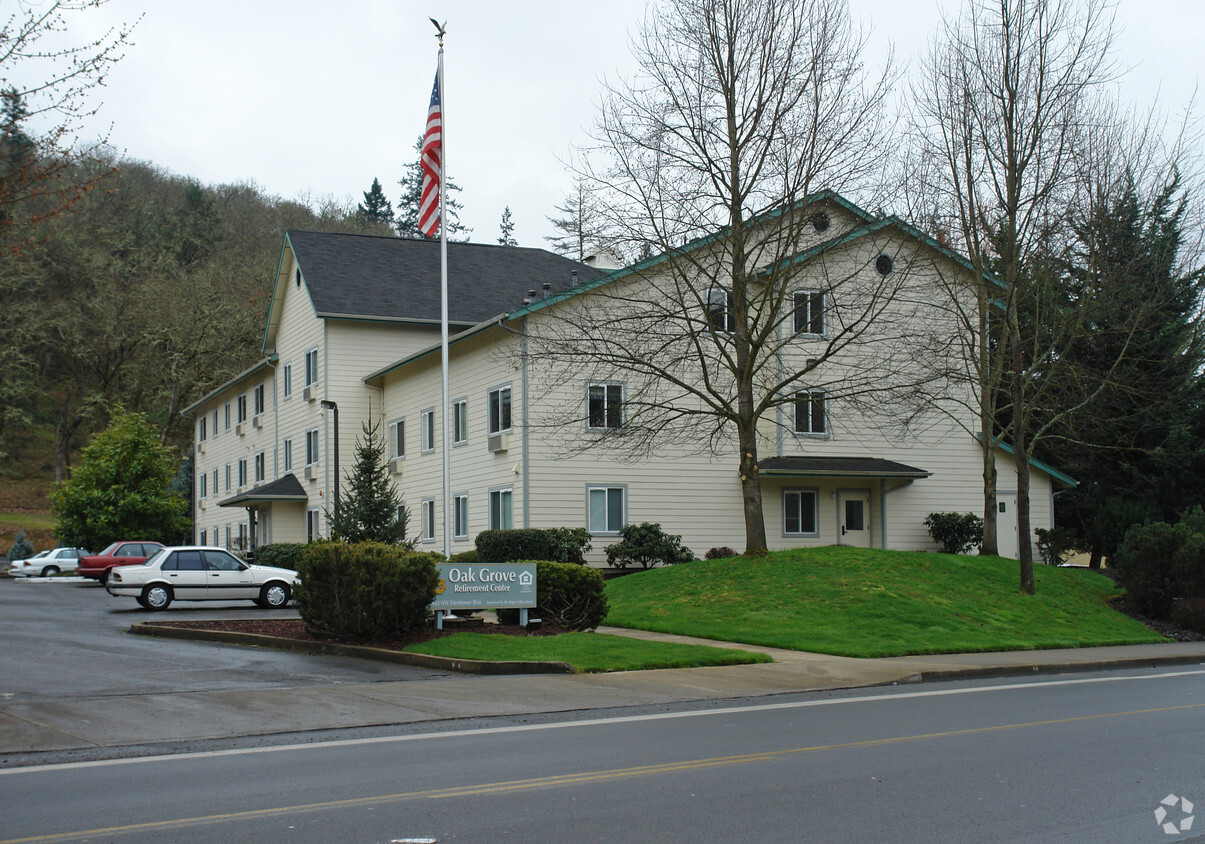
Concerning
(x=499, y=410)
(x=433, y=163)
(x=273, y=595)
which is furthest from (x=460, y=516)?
(x=433, y=163)

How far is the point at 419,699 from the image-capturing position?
12953mm

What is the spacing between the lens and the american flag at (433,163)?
87.0 ft

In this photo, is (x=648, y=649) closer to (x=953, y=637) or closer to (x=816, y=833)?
(x=953, y=637)

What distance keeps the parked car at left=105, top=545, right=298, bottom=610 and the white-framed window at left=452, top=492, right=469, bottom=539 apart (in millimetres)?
6953

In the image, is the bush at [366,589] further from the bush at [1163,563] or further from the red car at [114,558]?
the red car at [114,558]

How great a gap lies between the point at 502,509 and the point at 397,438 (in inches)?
330

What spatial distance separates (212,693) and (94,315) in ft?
198

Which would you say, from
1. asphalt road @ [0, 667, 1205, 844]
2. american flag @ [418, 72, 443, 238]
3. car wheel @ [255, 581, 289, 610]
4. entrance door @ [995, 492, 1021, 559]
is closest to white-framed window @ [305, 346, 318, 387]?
car wheel @ [255, 581, 289, 610]

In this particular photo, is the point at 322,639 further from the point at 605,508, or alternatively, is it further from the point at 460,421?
the point at 460,421

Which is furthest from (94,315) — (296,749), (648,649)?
(296,749)

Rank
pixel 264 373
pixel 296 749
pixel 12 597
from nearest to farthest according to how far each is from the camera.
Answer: pixel 296 749 → pixel 12 597 → pixel 264 373

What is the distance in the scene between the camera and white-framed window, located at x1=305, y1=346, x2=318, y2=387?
138 ft

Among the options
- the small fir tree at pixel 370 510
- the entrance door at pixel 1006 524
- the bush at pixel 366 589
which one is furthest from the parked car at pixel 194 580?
the entrance door at pixel 1006 524

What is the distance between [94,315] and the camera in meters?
67.1
